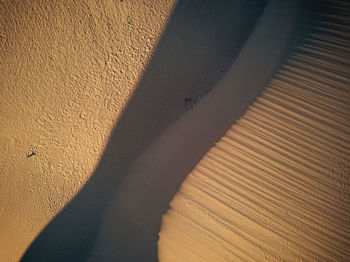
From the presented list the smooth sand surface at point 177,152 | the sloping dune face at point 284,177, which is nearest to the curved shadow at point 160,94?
the smooth sand surface at point 177,152

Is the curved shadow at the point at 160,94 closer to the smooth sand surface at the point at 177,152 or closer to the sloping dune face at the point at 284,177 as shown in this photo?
the smooth sand surface at the point at 177,152

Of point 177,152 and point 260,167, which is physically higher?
point 260,167

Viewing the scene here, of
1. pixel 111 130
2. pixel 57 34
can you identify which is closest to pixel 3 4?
pixel 57 34

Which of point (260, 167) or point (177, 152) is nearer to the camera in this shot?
point (260, 167)

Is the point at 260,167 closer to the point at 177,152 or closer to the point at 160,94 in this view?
the point at 177,152

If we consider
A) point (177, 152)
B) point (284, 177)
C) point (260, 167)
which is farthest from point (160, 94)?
point (284, 177)

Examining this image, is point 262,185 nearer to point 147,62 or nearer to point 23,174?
point 147,62

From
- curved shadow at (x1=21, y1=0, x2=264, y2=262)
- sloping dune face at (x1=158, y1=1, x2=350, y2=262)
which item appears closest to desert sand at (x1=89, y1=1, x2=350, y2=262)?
sloping dune face at (x1=158, y1=1, x2=350, y2=262)
